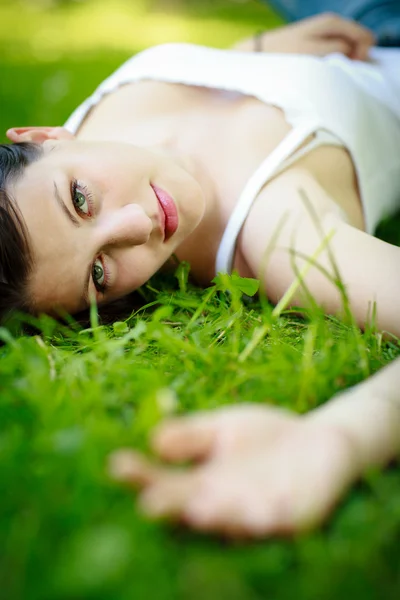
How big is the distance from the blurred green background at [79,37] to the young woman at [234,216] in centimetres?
177

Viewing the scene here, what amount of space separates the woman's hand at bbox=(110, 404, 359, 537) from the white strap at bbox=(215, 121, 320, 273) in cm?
91

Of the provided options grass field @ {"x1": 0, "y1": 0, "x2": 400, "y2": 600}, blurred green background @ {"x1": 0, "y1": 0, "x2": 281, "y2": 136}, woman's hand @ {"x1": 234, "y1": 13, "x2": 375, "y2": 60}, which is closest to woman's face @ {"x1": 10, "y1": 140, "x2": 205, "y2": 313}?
grass field @ {"x1": 0, "y1": 0, "x2": 400, "y2": 600}

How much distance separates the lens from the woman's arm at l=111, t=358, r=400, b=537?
0.62m

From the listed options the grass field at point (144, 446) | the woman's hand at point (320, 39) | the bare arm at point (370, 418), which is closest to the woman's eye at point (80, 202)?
the grass field at point (144, 446)

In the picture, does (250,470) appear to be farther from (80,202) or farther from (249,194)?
(249,194)

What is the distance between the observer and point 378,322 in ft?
4.13

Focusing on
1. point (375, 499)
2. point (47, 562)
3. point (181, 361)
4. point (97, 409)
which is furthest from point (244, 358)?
point (47, 562)

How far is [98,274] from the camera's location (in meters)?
1.40

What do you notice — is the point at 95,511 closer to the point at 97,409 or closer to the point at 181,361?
the point at 97,409

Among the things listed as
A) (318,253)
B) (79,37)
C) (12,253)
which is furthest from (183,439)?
(79,37)

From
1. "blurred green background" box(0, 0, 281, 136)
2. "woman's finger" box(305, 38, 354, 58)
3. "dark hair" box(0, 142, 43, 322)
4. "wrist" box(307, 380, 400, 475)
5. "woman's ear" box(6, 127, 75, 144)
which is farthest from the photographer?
"blurred green background" box(0, 0, 281, 136)

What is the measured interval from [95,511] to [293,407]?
34cm

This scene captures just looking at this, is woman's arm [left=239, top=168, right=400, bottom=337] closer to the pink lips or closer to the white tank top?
the white tank top

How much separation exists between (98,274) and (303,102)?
0.83m
